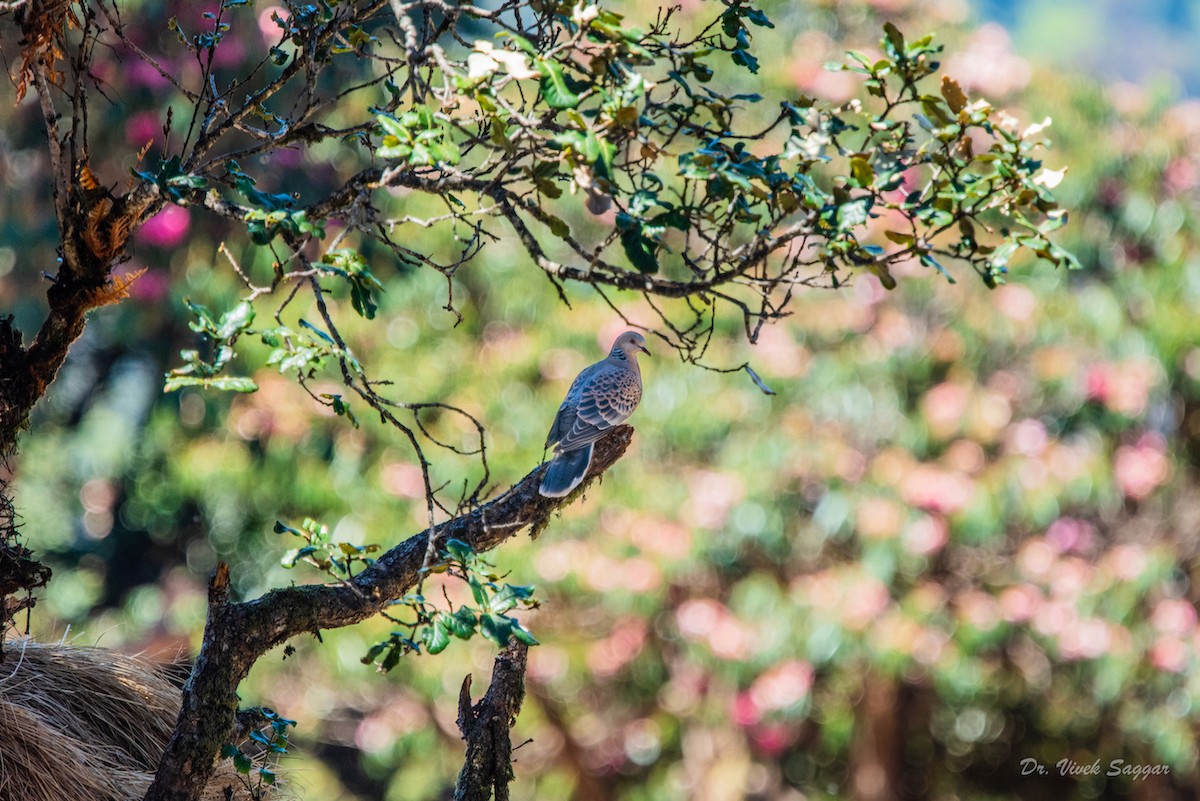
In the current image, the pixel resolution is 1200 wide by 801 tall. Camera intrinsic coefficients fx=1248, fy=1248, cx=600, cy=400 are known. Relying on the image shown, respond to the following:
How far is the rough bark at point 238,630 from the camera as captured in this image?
2195 mm

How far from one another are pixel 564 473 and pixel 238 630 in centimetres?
Answer: 80

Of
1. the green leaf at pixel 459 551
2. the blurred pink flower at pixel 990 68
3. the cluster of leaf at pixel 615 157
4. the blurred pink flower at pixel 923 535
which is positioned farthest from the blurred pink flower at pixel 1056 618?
the green leaf at pixel 459 551

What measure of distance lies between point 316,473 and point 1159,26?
36.9 m

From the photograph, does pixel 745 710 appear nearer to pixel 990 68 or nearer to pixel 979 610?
pixel 979 610

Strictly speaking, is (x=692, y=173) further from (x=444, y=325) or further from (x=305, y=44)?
Result: (x=444, y=325)

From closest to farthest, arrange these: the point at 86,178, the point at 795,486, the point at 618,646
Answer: the point at 86,178
the point at 795,486
the point at 618,646

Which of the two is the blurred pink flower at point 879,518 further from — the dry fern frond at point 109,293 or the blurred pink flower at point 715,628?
the dry fern frond at point 109,293

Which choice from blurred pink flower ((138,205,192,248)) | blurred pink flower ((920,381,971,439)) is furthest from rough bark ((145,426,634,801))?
blurred pink flower ((138,205,192,248))

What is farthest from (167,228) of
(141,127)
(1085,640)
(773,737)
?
(1085,640)

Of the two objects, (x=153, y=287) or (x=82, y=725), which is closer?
(x=82, y=725)

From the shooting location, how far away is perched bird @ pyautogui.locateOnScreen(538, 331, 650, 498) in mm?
2711

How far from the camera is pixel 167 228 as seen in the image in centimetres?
654

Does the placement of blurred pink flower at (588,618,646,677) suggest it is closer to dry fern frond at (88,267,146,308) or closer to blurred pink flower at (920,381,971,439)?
blurred pink flower at (920,381,971,439)

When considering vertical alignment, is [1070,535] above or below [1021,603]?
above
